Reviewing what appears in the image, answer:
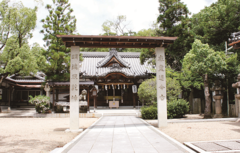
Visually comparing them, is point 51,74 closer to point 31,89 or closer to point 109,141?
point 31,89

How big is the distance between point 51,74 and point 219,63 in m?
14.9

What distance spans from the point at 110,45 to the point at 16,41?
12.5 metres

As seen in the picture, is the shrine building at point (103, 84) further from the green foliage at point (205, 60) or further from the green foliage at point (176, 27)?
the green foliage at point (205, 60)

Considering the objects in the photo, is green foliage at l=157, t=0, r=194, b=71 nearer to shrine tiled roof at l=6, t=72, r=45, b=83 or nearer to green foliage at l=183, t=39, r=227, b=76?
green foliage at l=183, t=39, r=227, b=76

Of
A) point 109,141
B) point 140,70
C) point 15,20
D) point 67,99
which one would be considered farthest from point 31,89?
point 109,141

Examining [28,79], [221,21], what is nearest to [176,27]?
[221,21]

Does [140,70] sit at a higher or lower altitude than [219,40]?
lower

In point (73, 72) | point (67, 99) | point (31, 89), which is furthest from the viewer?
point (31, 89)

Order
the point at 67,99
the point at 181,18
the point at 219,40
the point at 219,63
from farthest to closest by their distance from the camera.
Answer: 1. the point at 67,99
2. the point at 181,18
3. the point at 219,40
4. the point at 219,63

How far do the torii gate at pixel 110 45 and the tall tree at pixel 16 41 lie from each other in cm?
1002

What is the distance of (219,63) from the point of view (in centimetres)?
1177

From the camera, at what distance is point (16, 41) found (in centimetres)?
1755

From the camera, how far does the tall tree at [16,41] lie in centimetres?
1658

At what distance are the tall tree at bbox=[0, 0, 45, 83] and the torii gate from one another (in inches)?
395
